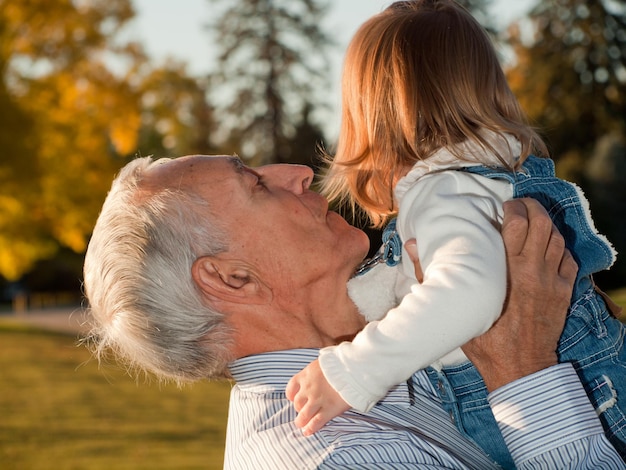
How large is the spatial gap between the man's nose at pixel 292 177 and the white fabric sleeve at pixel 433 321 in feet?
2.00

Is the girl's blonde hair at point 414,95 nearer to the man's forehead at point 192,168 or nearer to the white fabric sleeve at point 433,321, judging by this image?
the man's forehead at point 192,168

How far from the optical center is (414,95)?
2684 mm

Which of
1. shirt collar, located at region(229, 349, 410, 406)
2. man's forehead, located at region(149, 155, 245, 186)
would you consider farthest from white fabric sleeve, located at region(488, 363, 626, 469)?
man's forehead, located at region(149, 155, 245, 186)

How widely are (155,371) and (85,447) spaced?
791cm

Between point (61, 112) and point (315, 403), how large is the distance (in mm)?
15014

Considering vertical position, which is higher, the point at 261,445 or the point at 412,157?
the point at 412,157

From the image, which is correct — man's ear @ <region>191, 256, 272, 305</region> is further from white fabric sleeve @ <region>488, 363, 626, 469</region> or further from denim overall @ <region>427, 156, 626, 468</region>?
white fabric sleeve @ <region>488, 363, 626, 469</region>

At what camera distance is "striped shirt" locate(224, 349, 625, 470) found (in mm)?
2031

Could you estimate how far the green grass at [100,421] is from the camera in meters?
9.40

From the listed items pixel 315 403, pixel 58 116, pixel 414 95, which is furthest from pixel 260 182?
pixel 58 116

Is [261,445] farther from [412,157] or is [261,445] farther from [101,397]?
[101,397]

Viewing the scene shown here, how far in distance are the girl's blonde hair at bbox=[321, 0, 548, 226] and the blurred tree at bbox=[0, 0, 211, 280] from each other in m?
10.1

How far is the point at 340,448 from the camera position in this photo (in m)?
2.07

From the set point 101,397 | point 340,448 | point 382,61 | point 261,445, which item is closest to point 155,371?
point 261,445
